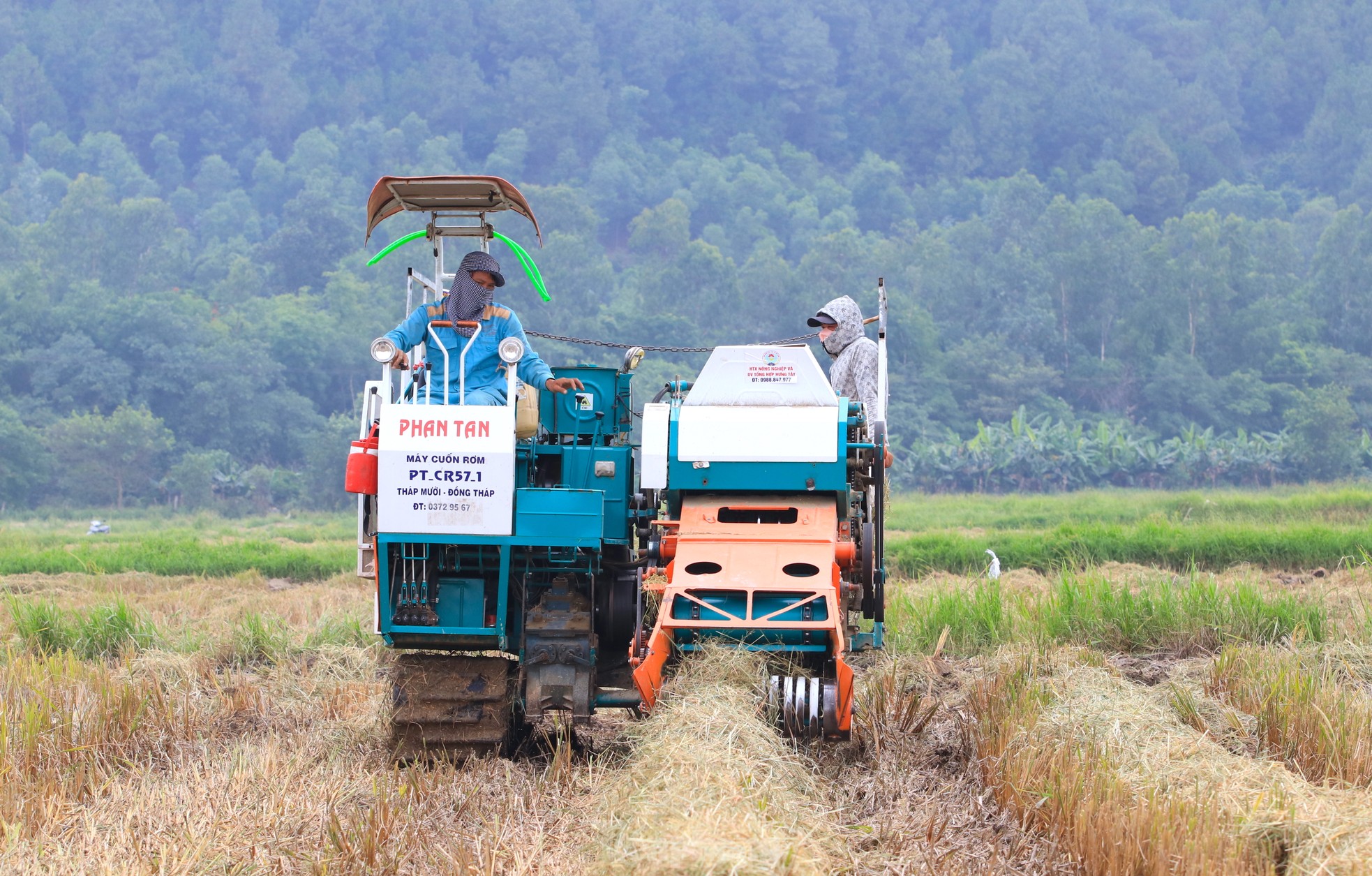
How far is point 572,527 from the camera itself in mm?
7309

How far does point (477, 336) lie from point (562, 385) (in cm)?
52

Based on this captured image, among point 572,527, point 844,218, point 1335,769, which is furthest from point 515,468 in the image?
point 844,218

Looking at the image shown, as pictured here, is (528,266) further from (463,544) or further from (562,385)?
(463,544)

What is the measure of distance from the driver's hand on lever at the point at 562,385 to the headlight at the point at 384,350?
33.5 inches

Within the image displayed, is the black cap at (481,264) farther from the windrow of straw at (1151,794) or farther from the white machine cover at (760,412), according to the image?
the windrow of straw at (1151,794)

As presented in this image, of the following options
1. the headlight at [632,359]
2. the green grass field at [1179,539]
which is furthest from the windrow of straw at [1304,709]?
the green grass field at [1179,539]

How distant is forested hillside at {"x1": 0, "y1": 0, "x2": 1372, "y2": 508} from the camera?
6294 centimetres

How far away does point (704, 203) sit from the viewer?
102m

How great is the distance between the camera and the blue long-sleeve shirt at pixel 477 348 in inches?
312

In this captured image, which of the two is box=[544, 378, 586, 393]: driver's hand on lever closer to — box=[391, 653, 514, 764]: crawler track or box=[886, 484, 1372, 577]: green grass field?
box=[391, 653, 514, 764]: crawler track

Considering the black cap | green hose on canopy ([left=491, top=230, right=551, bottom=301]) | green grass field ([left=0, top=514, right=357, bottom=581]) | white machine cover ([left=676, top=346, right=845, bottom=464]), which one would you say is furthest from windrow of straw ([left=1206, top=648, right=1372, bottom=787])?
green grass field ([left=0, top=514, right=357, bottom=581])

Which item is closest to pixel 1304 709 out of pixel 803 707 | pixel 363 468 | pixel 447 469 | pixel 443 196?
pixel 803 707

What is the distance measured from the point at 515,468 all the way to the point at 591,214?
82.4 metres

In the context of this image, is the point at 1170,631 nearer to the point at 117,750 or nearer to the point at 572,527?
the point at 572,527
